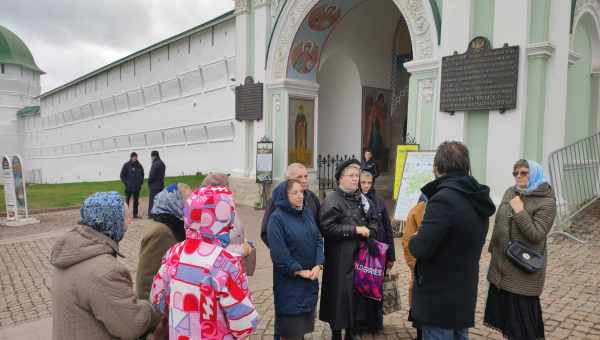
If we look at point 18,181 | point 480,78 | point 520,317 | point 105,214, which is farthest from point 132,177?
point 520,317

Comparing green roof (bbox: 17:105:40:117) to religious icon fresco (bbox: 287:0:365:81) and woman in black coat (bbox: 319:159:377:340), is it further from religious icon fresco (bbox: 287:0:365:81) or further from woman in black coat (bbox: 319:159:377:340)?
woman in black coat (bbox: 319:159:377:340)

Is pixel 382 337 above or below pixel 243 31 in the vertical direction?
below

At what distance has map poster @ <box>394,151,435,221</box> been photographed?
638 cm

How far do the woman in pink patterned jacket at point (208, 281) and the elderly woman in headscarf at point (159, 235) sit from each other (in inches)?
30.9

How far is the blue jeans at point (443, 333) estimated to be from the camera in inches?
94.3

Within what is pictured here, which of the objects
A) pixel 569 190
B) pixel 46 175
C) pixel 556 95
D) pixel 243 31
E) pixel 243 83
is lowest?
pixel 46 175

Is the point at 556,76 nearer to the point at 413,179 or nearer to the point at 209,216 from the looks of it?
the point at 413,179

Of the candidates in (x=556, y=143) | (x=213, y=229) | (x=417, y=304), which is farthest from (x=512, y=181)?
(x=213, y=229)

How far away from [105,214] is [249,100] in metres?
9.62

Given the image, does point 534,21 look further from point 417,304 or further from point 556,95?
point 417,304

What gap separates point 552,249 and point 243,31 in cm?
919

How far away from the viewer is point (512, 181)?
6.33 meters

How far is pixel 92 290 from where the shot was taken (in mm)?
1758

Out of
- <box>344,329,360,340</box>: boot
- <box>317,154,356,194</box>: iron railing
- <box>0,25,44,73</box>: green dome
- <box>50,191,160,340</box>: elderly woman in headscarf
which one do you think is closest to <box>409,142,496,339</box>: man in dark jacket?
<box>344,329,360,340</box>: boot
